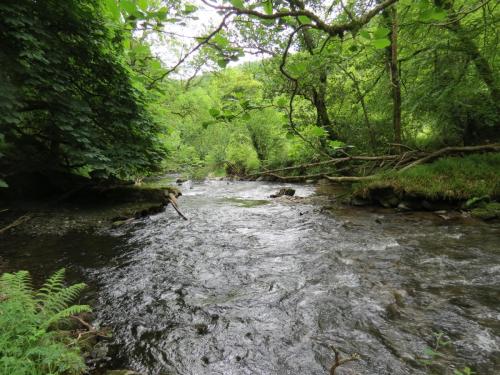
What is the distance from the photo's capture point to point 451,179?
30.5 feet

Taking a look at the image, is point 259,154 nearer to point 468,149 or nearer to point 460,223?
point 468,149

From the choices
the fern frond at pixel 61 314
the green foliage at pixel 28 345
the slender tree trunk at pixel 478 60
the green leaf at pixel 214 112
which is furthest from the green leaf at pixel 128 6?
the slender tree trunk at pixel 478 60

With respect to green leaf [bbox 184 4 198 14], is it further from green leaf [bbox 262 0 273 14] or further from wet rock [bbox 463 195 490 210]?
wet rock [bbox 463 195 490 210]

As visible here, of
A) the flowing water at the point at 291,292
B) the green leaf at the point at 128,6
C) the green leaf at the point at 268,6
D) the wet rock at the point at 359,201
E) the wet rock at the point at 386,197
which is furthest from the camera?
the wet rock at the point at 359,201

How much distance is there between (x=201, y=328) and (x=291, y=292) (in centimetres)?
166

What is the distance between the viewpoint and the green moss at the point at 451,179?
8.72m

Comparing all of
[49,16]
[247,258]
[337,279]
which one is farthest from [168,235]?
[49,16]

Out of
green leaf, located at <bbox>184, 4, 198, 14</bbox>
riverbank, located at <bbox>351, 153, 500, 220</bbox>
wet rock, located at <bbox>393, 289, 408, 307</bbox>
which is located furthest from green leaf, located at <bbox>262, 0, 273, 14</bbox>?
riverbank, located at <bbox>351, 153, 500, 220</bbox>

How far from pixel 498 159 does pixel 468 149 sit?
95cm

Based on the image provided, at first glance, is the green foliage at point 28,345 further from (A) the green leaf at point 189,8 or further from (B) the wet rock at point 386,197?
(B) the wet rock at point 386,197

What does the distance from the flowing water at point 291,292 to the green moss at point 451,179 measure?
1066 mm

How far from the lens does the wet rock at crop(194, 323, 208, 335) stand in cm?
395

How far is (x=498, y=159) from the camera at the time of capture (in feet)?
30.4

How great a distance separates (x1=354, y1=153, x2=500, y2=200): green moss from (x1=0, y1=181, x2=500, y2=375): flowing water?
1.07 meters
